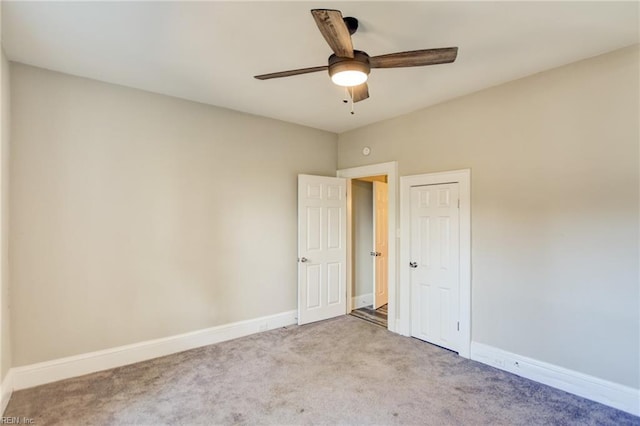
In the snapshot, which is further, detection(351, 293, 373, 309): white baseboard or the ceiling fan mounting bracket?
detection(351, 293, 373, 309): white baseboard

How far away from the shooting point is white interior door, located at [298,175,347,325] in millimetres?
4434

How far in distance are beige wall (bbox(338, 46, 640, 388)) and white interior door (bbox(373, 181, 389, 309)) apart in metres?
1.85

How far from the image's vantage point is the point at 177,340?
11.5ft

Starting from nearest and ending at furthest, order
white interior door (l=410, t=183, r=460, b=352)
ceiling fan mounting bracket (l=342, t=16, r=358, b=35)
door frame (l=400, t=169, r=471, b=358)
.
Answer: ceiling fan mounting bracket (l=342, t=16, r=358, b=35), door frame (l=400, t=169, r=471, b=358), white interior door (l=410, t=183, r=460, b=352)

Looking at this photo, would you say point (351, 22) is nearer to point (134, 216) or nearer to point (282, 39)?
point (282, 39)

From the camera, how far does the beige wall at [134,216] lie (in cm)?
280

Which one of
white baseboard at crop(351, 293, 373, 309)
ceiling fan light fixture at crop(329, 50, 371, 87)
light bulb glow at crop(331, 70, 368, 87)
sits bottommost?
white baseboard at crop(351, 293, 373, 309)

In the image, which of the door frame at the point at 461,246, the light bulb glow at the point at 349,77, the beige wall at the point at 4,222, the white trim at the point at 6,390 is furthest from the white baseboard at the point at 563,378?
the beige wall at the point at 4,222

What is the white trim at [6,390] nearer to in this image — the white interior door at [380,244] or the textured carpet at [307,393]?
the textured carpet at [307,393]

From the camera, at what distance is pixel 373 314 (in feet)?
16.1

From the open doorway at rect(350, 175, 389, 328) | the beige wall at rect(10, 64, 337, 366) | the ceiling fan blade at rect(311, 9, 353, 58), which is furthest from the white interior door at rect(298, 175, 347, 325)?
the ceiling fan blade at rect(311, 9, 353, 58)

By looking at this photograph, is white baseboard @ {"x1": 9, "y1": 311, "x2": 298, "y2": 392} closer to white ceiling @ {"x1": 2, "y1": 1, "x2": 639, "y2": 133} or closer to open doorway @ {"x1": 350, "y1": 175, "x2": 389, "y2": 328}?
open doorway @ {"x1": 350, "y1": 175, "x2": 389, "y2": 328}

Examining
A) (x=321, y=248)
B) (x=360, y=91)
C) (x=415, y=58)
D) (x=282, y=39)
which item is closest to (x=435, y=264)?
(x=321, y=248)

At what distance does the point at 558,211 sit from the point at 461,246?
3.12 ft
